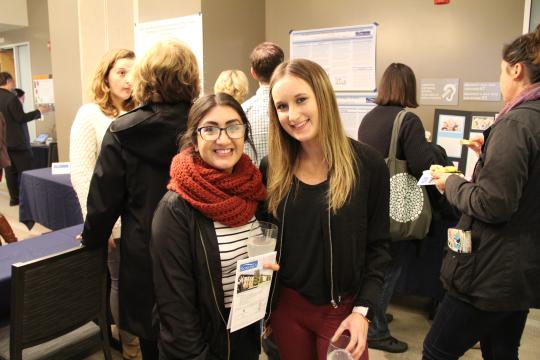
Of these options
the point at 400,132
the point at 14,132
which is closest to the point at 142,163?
the point at 400,132

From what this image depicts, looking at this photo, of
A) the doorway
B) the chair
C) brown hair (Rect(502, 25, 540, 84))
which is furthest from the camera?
the doorway

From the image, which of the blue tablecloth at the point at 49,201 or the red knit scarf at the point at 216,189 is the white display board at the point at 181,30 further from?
the red knit scarf at the point at 216,189

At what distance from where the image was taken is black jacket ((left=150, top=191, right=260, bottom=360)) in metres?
1.13

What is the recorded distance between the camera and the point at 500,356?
1.55 meters

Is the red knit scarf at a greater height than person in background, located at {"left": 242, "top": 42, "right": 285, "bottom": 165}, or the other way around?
person in background, located at {"left": 242, "top": 42, "right": 285, "bottom": 165}

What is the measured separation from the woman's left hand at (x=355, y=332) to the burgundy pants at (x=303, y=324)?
0.15 feet

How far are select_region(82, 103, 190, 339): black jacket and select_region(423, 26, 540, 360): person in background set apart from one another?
1.03m

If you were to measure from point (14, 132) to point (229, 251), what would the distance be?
220 inches

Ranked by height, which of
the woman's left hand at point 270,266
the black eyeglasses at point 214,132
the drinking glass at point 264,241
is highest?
the black eyeglasses at point 214,132

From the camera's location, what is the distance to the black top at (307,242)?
1222mm

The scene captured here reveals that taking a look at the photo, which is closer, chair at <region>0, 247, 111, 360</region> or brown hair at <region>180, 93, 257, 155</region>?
brown hair at <region>180, 93, 257, 155</region>

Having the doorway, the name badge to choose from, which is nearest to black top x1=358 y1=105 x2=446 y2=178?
the name badge

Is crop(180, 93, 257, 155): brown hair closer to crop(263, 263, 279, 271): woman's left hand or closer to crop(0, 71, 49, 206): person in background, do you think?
crop(263, 263, 279, 271): woman's left hand

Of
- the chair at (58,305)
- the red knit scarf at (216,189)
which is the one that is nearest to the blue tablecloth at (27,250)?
the chair at (58,305)
